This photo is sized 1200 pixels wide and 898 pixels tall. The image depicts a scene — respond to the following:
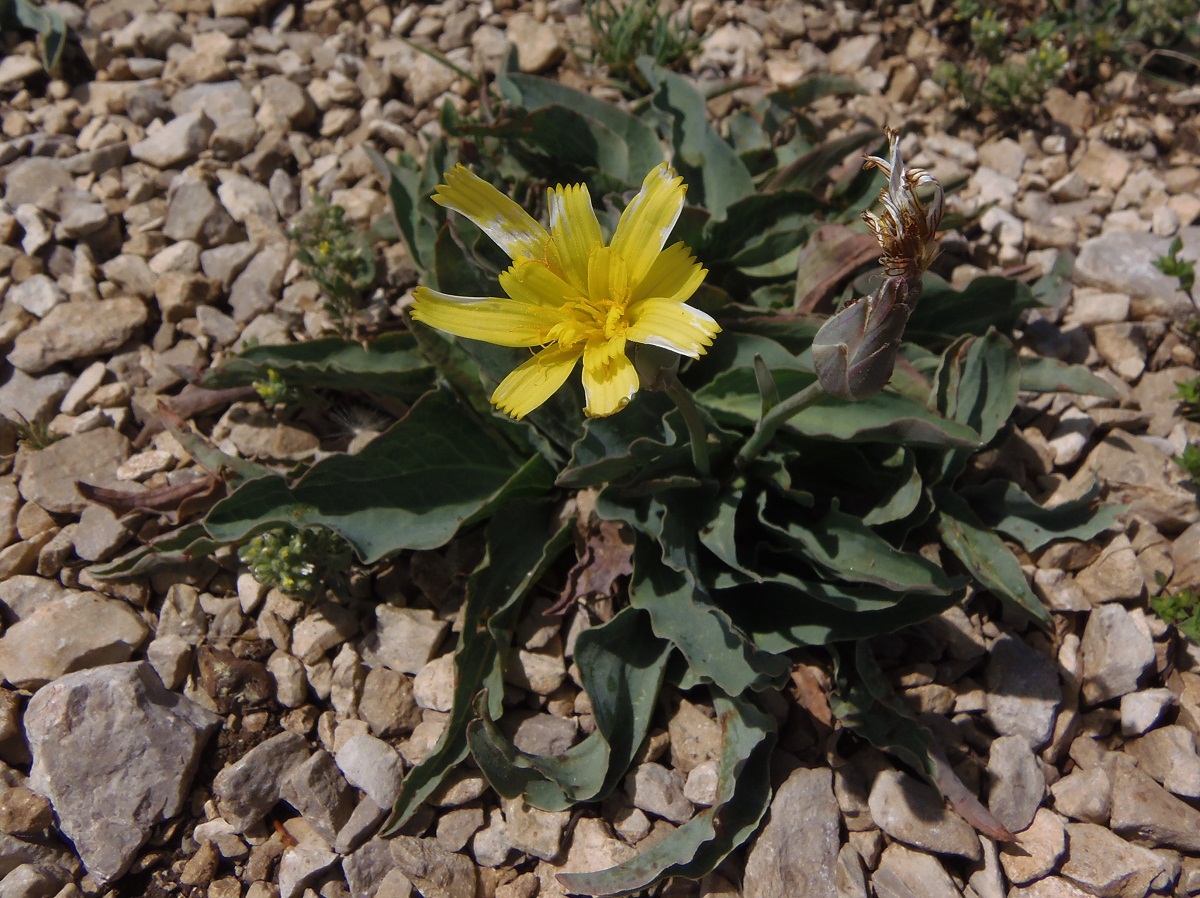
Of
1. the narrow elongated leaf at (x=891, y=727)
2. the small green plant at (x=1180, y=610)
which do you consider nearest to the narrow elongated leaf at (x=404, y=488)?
the narrow elongated leaf at (x=891, y=727)

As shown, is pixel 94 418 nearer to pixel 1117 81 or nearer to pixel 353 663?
pixel 353 663

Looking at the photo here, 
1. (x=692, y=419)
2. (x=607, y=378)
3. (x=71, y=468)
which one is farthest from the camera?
(x=71, y=468)

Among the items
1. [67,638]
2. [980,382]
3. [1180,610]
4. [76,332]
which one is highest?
[980,382]

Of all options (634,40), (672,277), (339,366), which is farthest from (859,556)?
(634,40)

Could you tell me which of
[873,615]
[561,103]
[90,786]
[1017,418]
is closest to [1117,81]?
[1017,418]

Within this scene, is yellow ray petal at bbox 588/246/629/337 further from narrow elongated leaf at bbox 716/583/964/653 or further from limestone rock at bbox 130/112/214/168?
limestone rock at bbox 130/112/214/168

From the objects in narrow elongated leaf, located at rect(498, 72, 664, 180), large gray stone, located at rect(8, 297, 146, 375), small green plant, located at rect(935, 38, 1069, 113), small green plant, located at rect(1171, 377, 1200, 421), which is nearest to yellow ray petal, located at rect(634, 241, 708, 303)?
narrow elongated leaf, located at rect(498, 72, 664, 180)

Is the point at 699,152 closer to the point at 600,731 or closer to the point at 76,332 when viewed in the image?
the point at 600,731

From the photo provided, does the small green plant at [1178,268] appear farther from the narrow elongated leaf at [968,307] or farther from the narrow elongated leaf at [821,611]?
the narrow elongated leaf at [821,611]
